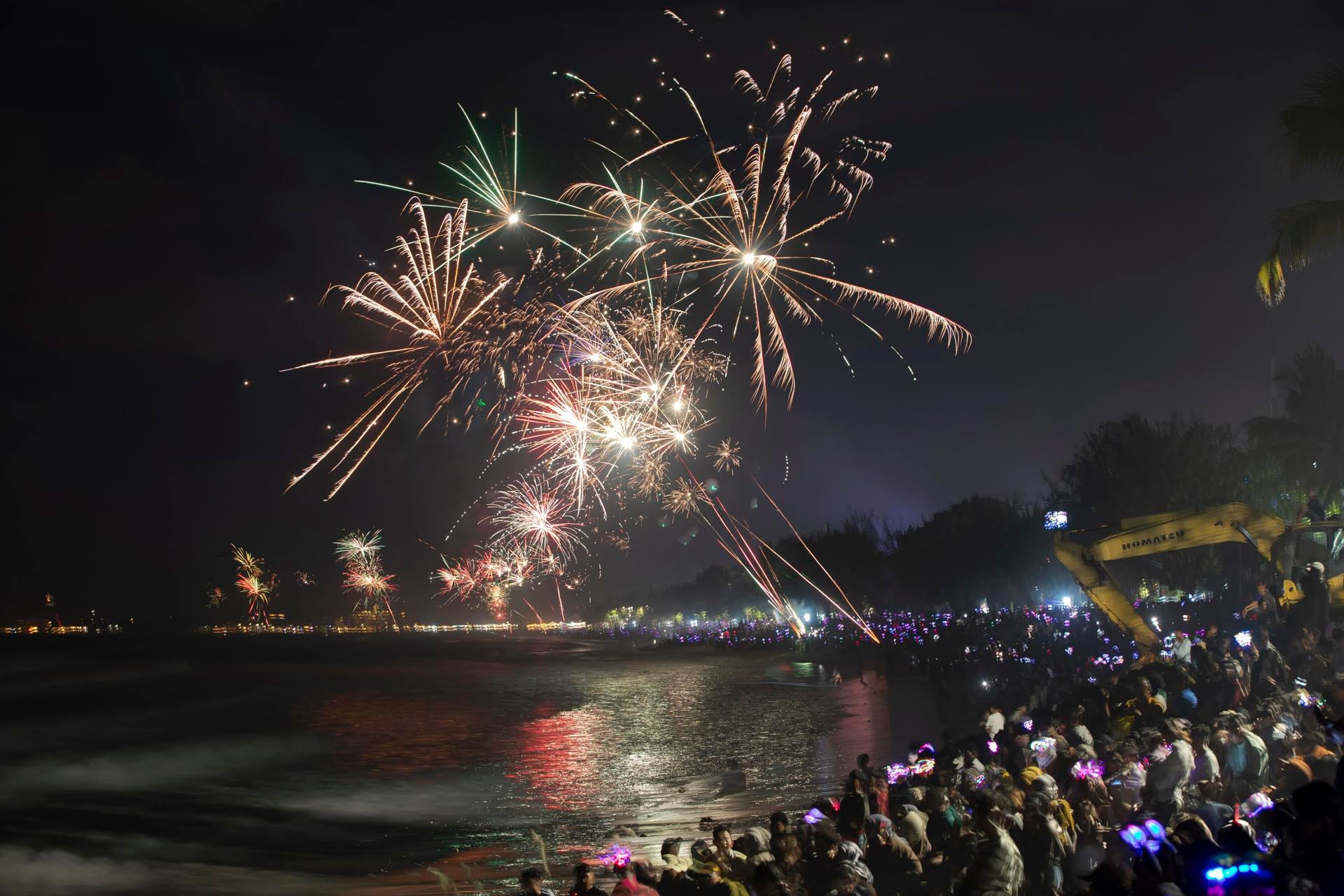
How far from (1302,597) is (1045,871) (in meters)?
12.4

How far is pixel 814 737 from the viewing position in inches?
1033

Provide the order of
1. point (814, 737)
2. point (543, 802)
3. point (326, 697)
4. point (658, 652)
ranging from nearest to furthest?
point (543, 802) → point (814, 737) → point (326, 697) → point (658, 652)

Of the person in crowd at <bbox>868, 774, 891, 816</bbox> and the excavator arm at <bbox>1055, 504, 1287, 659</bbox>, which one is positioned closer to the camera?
the person in crowd at <bbox>868, 774, 891, 816</bbox>

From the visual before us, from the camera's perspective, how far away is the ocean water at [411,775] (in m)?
16.7

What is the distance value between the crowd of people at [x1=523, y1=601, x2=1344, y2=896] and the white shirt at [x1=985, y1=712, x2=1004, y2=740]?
0.08ft

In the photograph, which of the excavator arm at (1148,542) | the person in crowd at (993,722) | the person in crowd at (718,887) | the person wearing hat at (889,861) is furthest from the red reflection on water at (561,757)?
the excavator arm at (1148,542)

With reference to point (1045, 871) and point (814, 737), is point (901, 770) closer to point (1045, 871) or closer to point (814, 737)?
point (1045, 871)

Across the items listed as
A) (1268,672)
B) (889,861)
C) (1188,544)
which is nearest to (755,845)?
(889,861)

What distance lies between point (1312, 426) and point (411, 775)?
39.9m

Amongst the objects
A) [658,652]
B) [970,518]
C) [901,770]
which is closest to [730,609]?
[658,652]

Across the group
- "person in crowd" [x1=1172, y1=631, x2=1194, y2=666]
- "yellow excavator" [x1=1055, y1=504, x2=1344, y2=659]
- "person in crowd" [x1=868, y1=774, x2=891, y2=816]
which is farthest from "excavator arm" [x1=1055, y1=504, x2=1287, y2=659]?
"person in crowd" [x1=868, y1=774, x2=891, y2=816]

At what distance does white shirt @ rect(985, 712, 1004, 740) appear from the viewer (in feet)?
51.7

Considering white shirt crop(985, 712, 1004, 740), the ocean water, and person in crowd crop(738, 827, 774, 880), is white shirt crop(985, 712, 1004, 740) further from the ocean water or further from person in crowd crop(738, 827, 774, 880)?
person in crowd crop(738, 827, 774, 880)

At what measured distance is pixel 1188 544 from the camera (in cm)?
2016
